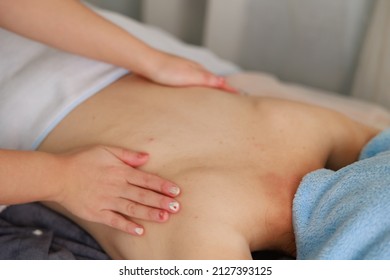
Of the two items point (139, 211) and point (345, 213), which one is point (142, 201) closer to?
point (139, 211)

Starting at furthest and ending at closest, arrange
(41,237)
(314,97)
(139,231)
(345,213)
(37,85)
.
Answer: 1. (314,97)
2. (37,85)
3. (41,237)
4. (139,231)
5. (345,213)

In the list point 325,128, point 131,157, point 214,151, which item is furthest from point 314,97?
point 131,157

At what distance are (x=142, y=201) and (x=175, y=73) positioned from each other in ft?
1.17

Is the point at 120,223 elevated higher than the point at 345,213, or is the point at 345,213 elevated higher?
the point at 345,213

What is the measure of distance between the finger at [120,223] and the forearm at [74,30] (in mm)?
373

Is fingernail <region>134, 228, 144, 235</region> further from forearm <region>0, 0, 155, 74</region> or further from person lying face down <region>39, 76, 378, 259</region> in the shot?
forearm <region>0, 0, 155, 74</region>

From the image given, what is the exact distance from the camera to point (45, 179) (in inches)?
A: 37.6

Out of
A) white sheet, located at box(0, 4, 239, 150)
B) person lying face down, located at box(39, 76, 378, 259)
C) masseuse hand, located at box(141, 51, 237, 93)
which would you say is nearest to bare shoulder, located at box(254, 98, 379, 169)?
person lying face down, located at box(39, 76, 378, 259)

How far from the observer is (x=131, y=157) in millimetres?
1027

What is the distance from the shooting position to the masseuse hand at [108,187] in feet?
3.19

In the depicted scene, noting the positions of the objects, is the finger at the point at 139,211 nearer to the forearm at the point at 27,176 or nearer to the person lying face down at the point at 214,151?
the person lying face down at the point at 214,151

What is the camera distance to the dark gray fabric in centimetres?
104

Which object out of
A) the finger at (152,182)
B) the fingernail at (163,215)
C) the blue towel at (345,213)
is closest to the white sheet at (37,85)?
the finger at (152,182)
